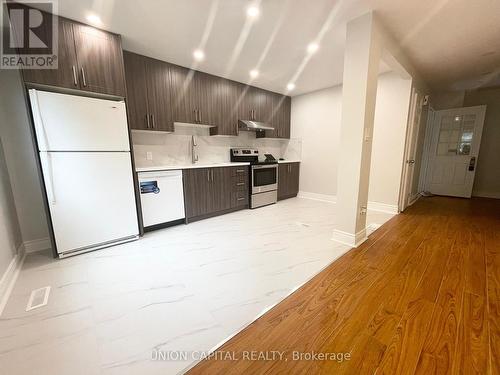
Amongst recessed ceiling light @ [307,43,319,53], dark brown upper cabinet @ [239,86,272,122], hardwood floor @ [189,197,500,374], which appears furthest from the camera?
dark brown upper cabinet @ [239,86,272,122]

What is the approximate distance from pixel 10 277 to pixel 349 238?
3.44 m

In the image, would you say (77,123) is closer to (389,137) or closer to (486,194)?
(389,137)

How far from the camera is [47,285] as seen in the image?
1823 mm

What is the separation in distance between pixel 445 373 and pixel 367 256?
124 cm

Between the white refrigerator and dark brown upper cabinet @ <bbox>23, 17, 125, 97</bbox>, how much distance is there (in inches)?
6.1

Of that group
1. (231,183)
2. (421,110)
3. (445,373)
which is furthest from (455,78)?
(445,373)

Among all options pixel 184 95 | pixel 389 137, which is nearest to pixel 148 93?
pixel 184 95

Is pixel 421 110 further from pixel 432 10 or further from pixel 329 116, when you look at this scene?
pixel 432 10

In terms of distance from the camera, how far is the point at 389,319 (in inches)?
55.6

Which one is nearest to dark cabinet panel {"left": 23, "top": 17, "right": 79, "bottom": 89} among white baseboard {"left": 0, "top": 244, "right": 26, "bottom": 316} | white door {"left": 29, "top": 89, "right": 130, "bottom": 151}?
white door {"left": 29, "top": 89, "right": 130, "bottom": 151}

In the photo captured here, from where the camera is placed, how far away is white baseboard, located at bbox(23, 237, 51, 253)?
7.96 ft

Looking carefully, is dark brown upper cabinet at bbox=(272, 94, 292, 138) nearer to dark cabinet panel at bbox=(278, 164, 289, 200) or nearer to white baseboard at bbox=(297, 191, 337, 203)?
dark cabinet panel at bbox=(278, 164, 289, 200)

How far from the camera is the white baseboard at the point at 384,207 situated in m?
3.81

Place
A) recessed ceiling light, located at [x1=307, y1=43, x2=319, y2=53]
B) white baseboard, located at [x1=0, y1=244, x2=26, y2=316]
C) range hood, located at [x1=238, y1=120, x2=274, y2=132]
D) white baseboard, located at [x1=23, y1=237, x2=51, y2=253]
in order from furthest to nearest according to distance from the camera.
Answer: range hood, located at [x1=238, y1=120, x2=274, y2=132], recessed ceiling light, located at [x1=307, y1=43, x2=319, y2=53], white baseboard, located at [x1=23, y1=237, x2=51, y2=253], white baseboard, located at [x1=0, y1=244, x2=26, y2=316]
